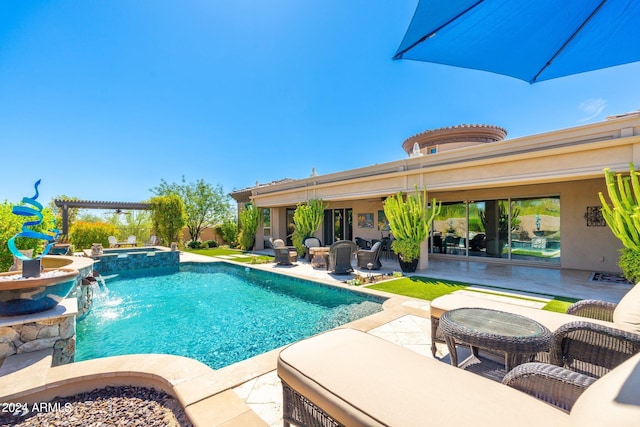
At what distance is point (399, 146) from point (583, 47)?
55.6ft

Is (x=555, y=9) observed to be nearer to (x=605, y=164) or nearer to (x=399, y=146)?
(x=605, y=164)

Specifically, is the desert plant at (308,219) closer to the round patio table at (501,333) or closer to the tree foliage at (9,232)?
the tree foliage at (9,232)

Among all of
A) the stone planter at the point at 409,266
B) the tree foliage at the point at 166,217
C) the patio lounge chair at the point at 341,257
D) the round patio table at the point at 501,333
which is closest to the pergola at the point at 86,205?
the tree foliage at the point at 166,217

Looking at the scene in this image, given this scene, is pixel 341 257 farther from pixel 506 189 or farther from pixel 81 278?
pixel 506 189

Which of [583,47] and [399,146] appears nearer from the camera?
[583,47]

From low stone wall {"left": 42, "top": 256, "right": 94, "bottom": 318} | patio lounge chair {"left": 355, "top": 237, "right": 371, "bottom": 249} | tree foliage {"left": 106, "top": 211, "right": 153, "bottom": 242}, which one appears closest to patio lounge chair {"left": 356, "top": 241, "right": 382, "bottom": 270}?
patio lounge chair {"left": 355, "top": 237, "right": 371, "bottom": 249}

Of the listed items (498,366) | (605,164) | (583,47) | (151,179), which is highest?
(151,179)

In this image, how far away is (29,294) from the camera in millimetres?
3482

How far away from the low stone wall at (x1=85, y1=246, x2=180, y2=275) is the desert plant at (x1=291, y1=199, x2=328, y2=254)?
595 cm

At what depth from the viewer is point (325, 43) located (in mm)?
10992

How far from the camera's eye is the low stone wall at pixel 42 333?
3.28 metres

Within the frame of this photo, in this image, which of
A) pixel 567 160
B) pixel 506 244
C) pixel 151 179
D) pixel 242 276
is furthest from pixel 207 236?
pixel 567 160

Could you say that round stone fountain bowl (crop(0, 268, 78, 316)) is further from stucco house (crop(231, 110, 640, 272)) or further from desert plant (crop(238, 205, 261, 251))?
desert plant (crop(238, 205, 261, 251))

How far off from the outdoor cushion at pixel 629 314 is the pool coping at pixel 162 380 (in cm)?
338
